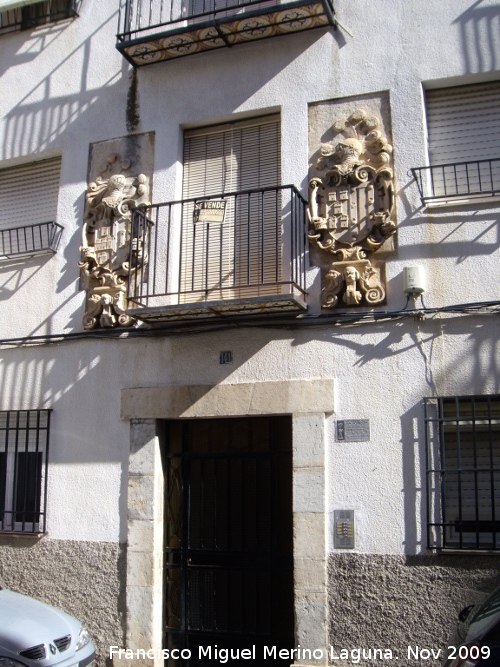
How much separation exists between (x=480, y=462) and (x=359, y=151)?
2.99 m

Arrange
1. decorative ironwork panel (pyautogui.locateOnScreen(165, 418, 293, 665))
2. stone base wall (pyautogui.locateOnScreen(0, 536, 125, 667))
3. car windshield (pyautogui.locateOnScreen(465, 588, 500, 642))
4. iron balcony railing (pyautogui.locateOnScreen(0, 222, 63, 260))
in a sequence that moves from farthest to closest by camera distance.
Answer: iron balcony railing (pyautogui.locateOnScreen(0, 222, 63, 260)) < stone base wall (pyautogui.locateOnScreen(0, 536, 125, 667)) < decorative ironwork panel (pyautogui.locateOnScreen(165, 418, 293, 665)) < car windshield (pyautogui.locateOnScreen(465, 588, 500, 642))

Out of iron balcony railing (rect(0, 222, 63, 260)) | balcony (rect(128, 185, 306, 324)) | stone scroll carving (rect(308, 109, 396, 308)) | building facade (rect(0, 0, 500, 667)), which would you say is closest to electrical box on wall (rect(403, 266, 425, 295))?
building facade (rect(0, 0, 500, 667))

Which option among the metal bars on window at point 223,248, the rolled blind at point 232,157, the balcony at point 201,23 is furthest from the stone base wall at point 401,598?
the balcony at point 201,23

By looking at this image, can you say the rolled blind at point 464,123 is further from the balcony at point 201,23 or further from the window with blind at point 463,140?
the balcony at point 201,23

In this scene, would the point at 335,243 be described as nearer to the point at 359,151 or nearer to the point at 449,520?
the point at 359,151

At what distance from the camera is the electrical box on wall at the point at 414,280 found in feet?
20.2

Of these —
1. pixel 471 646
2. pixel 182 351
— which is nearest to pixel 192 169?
pixel 182 351

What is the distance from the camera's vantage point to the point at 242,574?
6652mm

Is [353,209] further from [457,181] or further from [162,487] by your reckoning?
[162,487]

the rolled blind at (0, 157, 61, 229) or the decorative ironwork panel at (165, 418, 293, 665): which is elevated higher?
the rolled blind at (0, 157, 61, 229)

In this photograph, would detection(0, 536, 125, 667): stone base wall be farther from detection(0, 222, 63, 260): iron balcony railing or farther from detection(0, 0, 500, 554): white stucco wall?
detection(0, 222, 63, 260): iron balcony railing

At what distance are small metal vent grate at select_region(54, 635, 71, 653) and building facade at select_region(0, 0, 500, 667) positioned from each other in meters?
1.06

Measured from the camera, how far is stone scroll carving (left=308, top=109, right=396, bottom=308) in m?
6.40

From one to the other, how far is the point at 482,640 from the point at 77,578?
4226 millimetres
